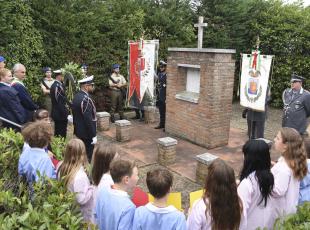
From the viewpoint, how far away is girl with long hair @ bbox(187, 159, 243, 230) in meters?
2.53

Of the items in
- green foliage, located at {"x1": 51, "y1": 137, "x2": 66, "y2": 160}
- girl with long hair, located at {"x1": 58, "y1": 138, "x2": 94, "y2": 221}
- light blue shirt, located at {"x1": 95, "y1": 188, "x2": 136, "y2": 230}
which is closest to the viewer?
light blue shirt, located at {"x1": 95, "y1": 188, "x2": 136, "y2": 230}

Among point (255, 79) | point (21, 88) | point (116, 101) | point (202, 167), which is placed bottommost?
point (202, 167)

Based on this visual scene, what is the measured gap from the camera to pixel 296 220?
257 cm

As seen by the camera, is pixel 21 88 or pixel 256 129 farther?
pixel 256 129

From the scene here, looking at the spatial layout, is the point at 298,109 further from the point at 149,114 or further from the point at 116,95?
the point at 116,95

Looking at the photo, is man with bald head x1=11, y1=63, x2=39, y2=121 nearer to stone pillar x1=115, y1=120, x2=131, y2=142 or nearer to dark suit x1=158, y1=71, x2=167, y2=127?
stone pillar x1=115, y1=120, x2=131, y2=142

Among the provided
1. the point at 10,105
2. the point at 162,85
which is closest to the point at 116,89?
the point at 162,85

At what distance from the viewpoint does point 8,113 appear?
5.52 m

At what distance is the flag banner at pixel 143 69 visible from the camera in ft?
28.2

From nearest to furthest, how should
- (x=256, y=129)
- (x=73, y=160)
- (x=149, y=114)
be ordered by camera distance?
(x=73, y=160) < (x=256, y=129) < (x=149, y=114)

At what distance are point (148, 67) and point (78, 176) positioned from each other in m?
5.96

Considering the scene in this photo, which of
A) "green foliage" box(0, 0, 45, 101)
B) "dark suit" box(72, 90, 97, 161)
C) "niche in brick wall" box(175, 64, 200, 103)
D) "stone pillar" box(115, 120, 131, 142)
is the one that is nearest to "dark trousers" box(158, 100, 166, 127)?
"niche in brick wall" box(175, 64, 200, 103)

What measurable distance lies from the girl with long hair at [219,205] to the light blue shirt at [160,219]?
248 millimetres

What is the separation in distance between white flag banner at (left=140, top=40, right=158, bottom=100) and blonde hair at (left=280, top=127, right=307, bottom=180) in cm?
566
